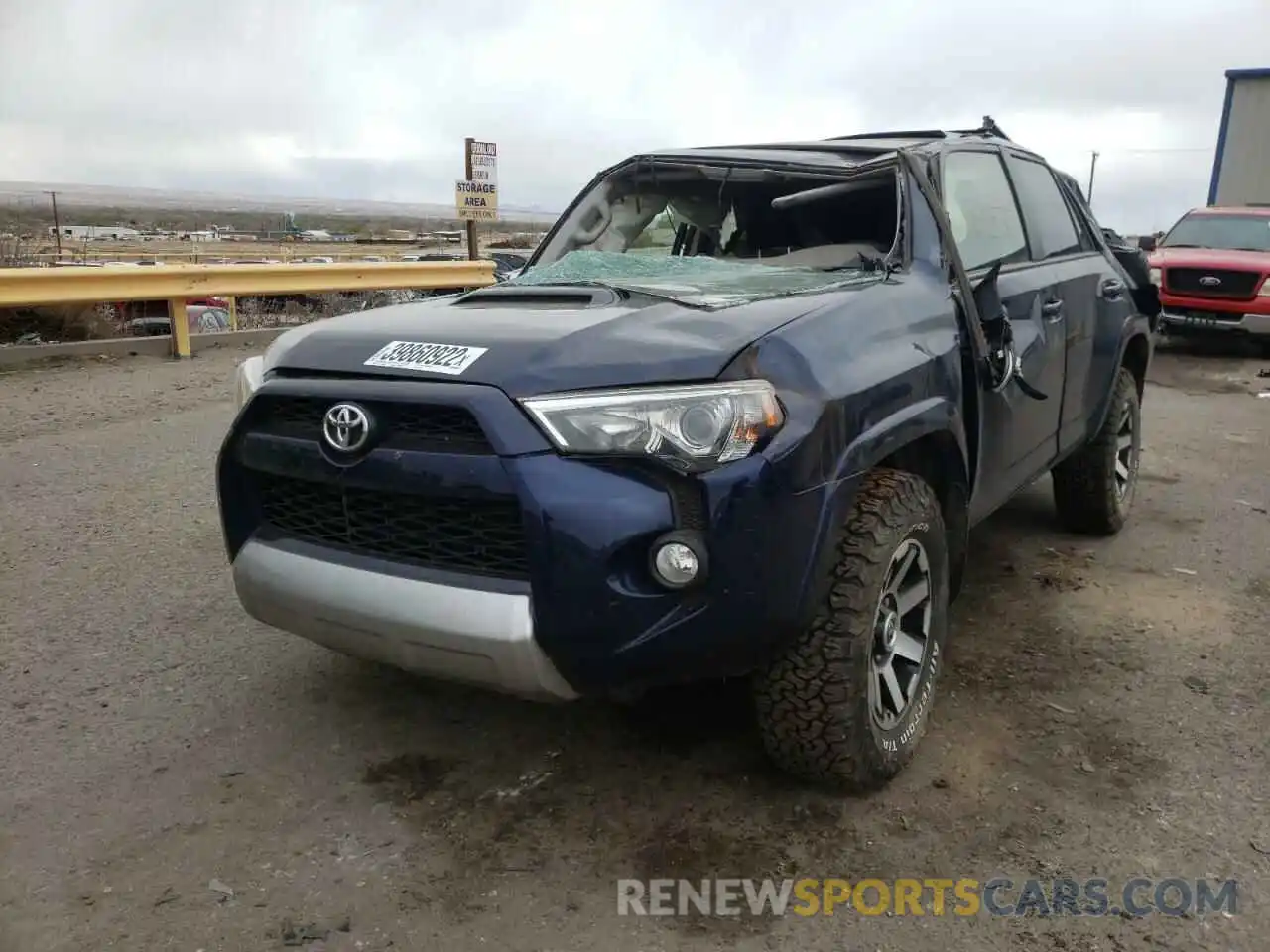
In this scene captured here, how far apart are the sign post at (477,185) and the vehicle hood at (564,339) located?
35.1 feet

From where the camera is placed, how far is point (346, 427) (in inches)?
97.7

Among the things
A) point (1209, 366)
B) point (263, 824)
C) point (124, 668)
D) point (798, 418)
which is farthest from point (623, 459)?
point (1209, 366)

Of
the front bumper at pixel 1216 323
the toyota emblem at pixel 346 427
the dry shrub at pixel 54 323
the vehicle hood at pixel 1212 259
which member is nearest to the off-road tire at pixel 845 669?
the toyota emblem at pixel 346 427

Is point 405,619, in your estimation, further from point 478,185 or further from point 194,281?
point 478,185

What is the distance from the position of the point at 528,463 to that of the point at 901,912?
4.28 feet

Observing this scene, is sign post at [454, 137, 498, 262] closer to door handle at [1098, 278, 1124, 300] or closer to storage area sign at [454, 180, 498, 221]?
storage area sign at [454, 180, 498, 221]

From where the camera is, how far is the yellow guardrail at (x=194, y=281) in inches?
Answer: 347

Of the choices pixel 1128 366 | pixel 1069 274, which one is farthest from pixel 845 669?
pixel 1128 366

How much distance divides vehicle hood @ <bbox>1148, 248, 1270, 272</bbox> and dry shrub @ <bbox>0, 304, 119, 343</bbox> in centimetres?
1162

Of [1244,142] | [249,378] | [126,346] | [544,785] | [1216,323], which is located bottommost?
[544,785]

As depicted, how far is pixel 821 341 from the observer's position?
2.50m

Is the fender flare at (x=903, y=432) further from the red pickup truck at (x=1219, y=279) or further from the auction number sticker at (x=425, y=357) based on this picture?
the red pickup truck at (x=1219, y=279)

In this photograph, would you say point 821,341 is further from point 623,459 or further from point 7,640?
point 7,640

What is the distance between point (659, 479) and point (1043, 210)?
3016mm
